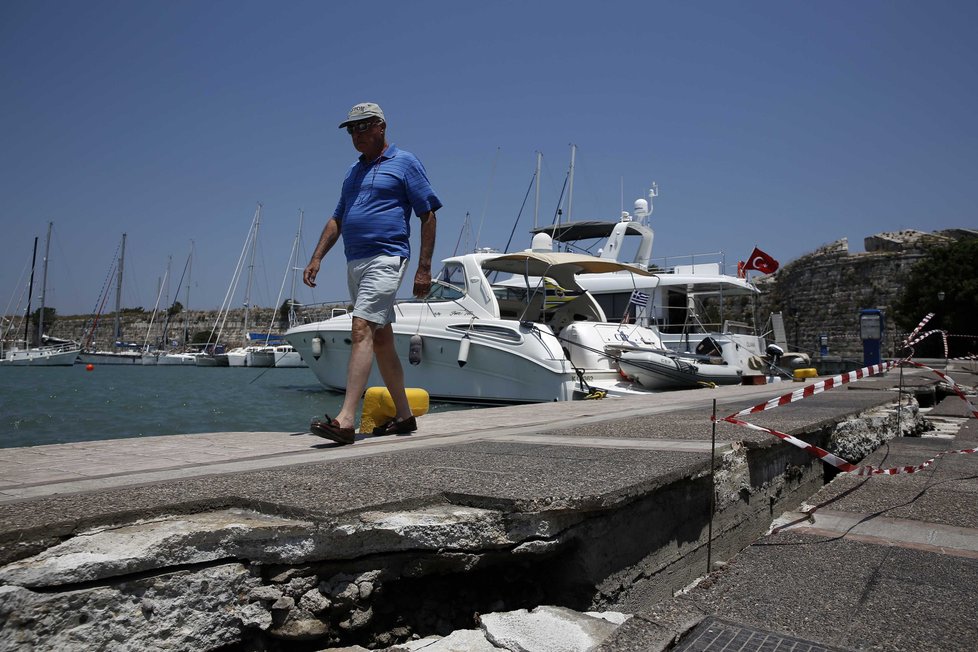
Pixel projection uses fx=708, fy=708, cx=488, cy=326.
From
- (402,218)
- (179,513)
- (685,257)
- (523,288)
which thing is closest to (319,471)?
(179,513)

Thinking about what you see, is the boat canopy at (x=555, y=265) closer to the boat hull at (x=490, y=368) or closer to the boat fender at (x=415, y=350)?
the boat hull at (x=490, y=368)

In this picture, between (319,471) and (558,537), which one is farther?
(319,471)

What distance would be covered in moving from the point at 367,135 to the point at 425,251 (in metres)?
0.79

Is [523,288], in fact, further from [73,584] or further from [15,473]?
[73,584]

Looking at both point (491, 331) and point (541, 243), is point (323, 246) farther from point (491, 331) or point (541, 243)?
point (541, 243)

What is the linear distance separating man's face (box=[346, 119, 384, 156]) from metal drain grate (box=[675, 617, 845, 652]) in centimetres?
343

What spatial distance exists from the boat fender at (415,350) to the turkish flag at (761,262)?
11.0m

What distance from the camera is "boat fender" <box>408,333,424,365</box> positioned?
539 inches

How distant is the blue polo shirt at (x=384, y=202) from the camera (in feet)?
13.8

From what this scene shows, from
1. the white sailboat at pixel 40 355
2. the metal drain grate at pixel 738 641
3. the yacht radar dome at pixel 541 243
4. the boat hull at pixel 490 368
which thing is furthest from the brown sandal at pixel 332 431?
the white sailboat at pixel 40 355

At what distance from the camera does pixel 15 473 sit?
269 centimetres

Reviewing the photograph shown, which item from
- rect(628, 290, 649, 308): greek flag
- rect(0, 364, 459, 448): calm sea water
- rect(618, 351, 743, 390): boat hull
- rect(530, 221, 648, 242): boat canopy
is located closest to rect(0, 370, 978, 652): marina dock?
rect(0, 364, 459, 448): calm sea water

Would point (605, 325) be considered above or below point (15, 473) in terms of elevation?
above

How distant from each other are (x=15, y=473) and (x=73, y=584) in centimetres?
146
